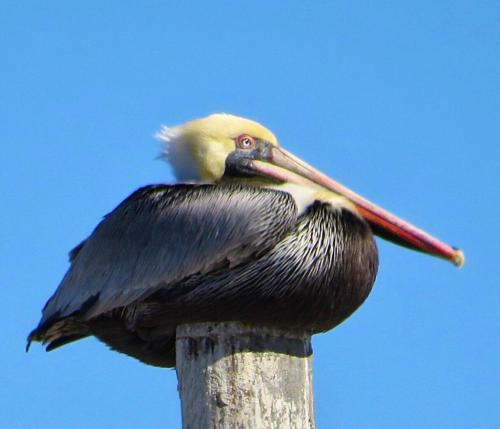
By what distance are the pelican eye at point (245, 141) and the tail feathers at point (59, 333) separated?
3.95 ft

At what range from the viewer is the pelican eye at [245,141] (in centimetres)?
542

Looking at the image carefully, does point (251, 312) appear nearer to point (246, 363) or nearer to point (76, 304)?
point (246, 363)

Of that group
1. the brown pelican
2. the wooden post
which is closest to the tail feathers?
the brown pelican

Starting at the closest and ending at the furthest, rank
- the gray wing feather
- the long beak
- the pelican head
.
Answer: the gray wing feather → the long beak → the pelican head

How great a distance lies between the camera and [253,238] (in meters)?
4.27

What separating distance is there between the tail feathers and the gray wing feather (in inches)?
1.8

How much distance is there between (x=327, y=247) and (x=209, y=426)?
2.86 ft

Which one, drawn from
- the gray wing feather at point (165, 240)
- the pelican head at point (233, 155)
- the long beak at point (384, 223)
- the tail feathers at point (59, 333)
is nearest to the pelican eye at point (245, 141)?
the pelican head at point (233, 155)

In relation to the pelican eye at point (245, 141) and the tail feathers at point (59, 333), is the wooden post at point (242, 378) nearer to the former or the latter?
the tail feathers at point (59, 333)

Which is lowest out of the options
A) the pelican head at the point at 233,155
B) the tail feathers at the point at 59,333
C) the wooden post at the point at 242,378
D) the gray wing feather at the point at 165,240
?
the wooden post at the point at 242,378

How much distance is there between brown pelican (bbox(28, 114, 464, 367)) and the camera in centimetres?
413

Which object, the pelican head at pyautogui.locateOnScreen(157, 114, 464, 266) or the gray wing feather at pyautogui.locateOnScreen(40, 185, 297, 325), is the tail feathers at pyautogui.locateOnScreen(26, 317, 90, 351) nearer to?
the gray wing feather at pyautogui.locateOnScreen(40, 185, 297, 325)

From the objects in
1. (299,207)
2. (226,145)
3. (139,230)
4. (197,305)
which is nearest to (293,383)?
(197,305)

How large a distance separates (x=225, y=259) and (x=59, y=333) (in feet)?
3.59
